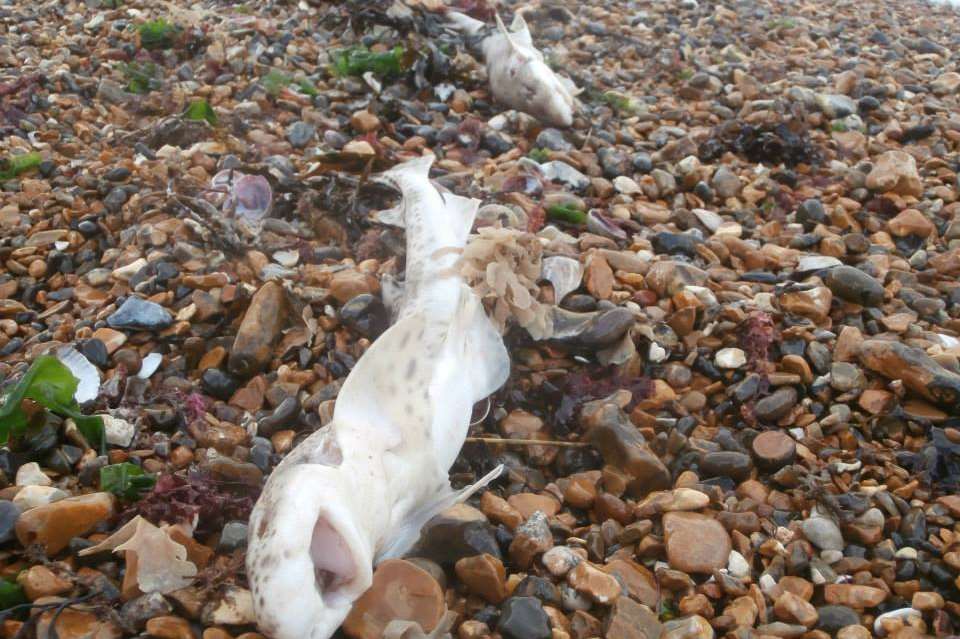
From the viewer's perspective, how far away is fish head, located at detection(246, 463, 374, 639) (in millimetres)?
2090

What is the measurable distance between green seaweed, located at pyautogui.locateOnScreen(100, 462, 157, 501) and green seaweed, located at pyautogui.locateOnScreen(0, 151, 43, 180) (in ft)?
8.67

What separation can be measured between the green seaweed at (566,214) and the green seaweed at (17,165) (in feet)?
9.61

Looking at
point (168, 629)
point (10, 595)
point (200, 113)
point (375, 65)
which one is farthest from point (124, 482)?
point (375, 65)

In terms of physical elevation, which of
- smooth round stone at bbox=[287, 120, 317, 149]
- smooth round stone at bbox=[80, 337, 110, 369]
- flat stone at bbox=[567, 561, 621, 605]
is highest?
smooth round stone at bbox=[287, 120, 317, 149]

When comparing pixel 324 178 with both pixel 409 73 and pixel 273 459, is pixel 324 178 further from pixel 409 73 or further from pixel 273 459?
pixel 273 459

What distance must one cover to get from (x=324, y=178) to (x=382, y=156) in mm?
374

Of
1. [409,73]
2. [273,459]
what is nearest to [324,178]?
[409,73]

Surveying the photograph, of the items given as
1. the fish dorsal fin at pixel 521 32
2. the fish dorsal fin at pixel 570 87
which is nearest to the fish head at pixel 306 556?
the fish dorsal fin at pixel 570 87

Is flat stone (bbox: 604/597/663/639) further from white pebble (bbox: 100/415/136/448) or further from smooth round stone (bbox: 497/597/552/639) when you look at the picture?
white pebble (bbox: 100/415/136/448)

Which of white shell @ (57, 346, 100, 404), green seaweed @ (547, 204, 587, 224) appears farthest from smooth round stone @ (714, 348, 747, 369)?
white shell @ (57, 346, 100, 404)

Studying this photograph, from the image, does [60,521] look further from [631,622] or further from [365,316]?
[631,622]

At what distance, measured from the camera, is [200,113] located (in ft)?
16.3

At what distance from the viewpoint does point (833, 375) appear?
11.2 ft

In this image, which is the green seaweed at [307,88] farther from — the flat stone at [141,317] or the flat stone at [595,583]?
the flat stone at [595,583]
